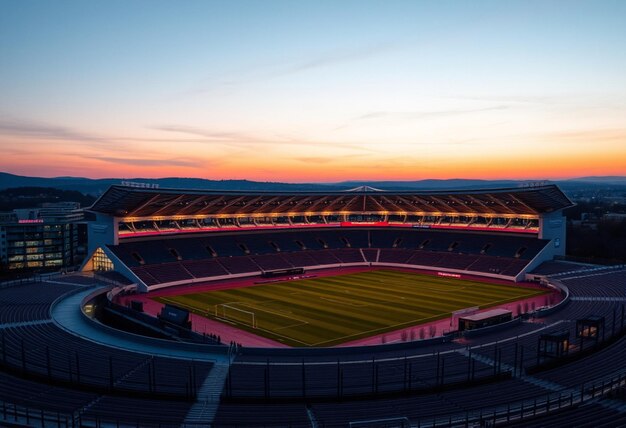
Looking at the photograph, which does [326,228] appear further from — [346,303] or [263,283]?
[346,303]

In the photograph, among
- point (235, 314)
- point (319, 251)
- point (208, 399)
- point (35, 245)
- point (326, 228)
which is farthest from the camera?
point (35, 245)

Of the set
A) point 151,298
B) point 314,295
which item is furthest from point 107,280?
point 314,295

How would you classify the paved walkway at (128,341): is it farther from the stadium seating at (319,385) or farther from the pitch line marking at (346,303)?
the pitch line marking at (346,303)

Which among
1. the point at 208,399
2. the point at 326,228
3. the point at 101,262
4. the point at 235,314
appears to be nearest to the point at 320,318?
the point at 235,314

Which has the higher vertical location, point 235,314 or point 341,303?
point 341,303

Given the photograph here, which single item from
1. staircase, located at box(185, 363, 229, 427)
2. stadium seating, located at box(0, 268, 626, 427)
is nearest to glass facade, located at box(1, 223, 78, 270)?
stadium seating, located at box(0, 268, 626, 427)
